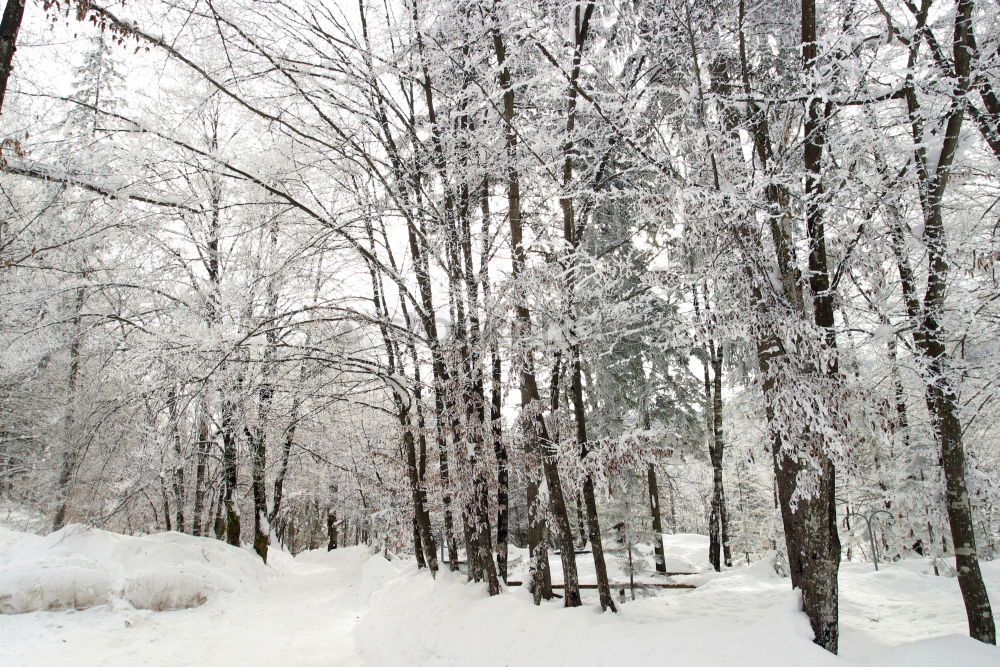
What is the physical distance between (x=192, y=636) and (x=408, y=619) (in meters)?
3.39

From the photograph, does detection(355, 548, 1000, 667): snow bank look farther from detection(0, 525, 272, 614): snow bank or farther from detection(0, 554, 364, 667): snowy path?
detection(0, 525, 272, 614): snow bank

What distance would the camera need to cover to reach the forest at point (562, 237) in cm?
454

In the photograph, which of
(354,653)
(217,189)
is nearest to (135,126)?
(217,189)

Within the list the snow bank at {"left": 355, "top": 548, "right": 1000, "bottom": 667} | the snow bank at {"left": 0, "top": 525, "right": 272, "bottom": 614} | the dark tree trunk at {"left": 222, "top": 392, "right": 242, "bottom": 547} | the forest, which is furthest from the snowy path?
the dark tree trunk at {"left": 222, "top": 392, "right": 242, "bottom": 547}

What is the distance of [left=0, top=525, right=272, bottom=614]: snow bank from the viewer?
8.20m

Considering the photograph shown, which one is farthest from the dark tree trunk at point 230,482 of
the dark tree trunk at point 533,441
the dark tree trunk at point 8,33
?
the dark tree trunk at point 8,33

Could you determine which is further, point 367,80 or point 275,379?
point 275,379

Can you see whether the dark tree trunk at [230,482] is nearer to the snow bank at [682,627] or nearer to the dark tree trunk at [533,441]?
the snow bank at [682,627]

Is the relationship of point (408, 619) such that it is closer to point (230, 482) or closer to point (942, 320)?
point (942, 320)

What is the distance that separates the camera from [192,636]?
8.04m

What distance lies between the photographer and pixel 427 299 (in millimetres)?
8125

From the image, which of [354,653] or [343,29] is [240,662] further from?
[343,29]

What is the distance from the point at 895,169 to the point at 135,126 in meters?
8.11

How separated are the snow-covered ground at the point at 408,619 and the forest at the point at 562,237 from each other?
0.50 metres
